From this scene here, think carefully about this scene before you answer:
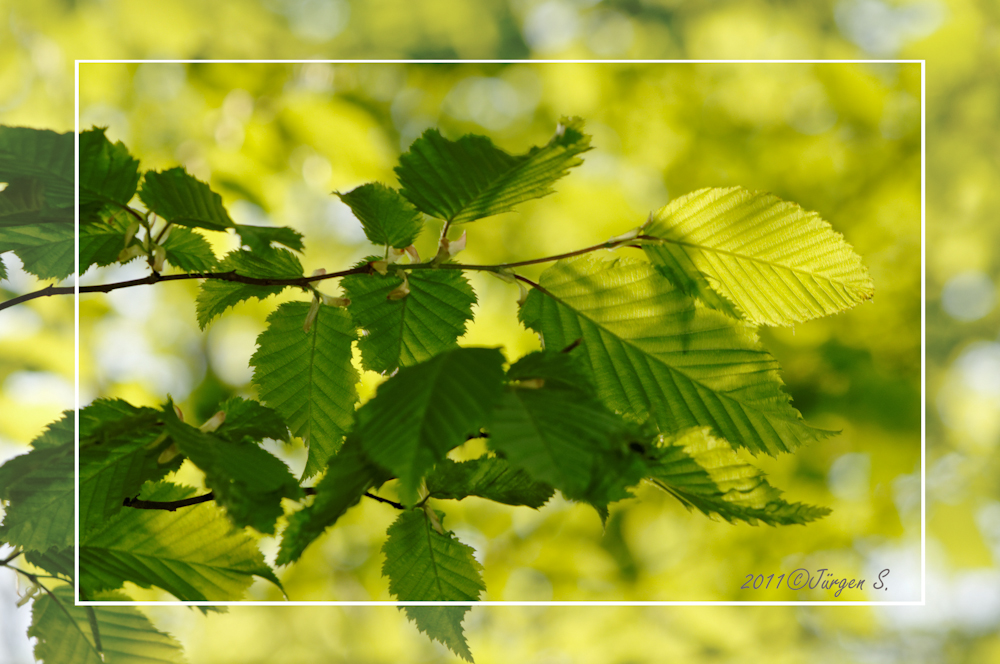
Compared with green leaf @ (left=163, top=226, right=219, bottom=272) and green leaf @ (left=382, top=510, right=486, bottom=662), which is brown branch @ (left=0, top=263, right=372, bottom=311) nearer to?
green leaf @ (left=163, top=226, right=219, bottom=272)

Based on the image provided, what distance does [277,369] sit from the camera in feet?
1.16

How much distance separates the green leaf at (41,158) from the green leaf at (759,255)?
316mm

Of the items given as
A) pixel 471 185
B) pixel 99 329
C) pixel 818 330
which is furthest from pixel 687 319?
pixel 99 329

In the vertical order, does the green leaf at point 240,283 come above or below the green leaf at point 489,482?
above

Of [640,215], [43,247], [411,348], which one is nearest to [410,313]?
[411,348]

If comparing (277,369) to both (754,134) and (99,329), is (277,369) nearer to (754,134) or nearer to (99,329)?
(99,329)

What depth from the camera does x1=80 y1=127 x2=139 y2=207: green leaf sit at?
0.91 ft

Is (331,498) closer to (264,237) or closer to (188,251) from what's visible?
(264,237)

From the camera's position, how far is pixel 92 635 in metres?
0.39

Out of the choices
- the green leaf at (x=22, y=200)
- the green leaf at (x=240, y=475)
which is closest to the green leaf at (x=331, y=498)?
the green leaf at (x=240, y=475)

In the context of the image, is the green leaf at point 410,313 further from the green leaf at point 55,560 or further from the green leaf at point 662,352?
the green leaf at point 55,560

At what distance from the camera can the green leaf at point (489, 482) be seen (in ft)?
1.08

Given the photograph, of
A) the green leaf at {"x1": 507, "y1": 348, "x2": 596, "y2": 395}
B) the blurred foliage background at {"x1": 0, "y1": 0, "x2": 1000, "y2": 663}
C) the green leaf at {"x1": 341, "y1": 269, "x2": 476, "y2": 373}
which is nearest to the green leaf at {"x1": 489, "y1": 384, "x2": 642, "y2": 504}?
the green leaf at {"x1": 507, "y1": 348, "x2": 596, "y2": 395}

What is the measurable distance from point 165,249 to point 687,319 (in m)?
0.32
